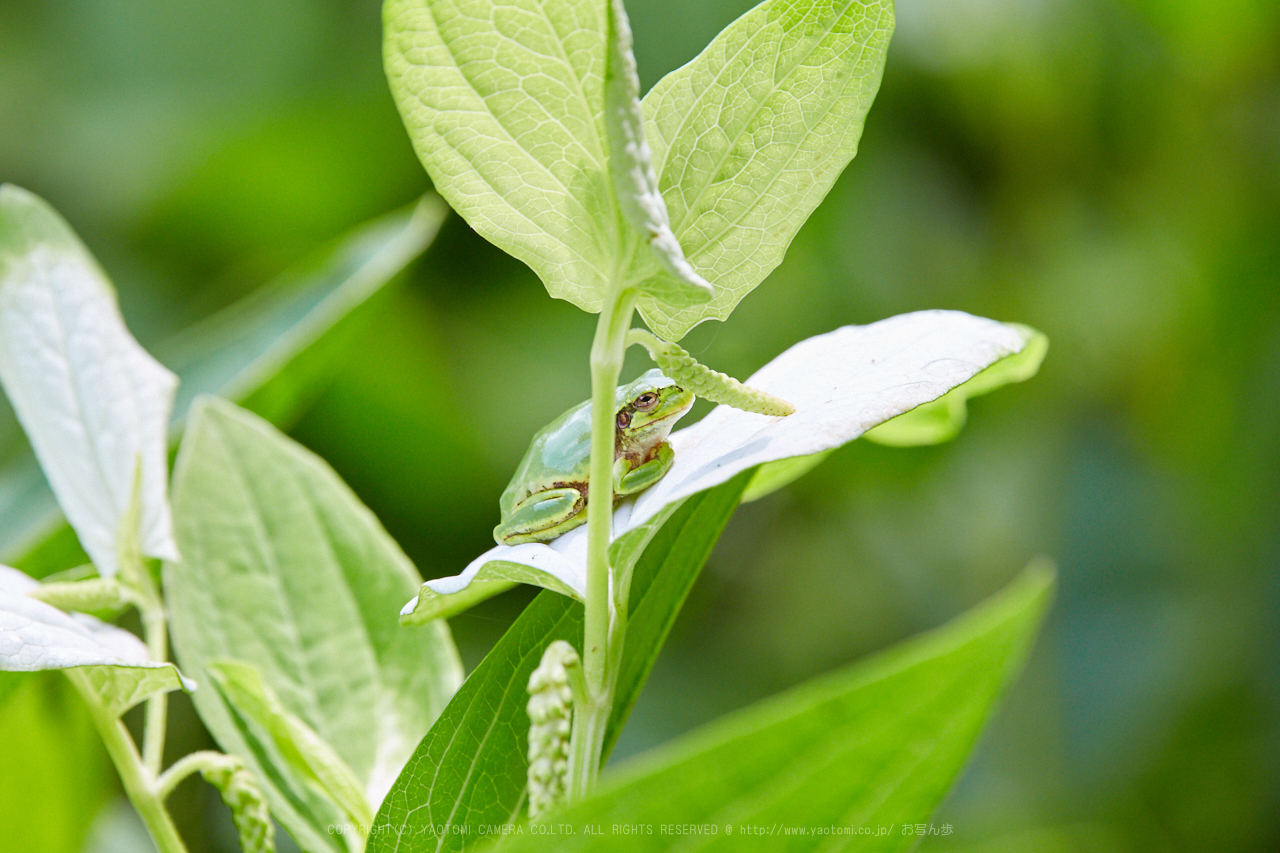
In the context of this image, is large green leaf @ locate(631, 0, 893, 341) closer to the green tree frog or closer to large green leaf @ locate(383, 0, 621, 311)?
large green leaf @ locate(383, 0, 621, 311)

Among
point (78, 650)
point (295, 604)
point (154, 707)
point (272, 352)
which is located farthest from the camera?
point (272, 352)

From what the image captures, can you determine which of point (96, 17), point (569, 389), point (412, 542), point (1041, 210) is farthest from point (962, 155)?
point (96, 17)

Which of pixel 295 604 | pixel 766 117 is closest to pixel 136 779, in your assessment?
pixel 295 604

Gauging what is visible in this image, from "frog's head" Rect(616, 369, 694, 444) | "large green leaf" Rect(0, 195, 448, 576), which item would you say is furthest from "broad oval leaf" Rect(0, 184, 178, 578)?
"frog's head" Rect(616, 369, 694, 444)

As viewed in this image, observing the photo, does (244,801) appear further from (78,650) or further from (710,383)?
(710,383)

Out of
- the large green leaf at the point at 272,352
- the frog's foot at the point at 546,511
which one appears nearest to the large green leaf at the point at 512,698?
the frog's foot at the point at 546,511

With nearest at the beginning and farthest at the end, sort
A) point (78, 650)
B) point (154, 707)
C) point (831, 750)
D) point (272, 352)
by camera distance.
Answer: point (831, 750), point (78, 650), point (154, 707), point (272, 352)

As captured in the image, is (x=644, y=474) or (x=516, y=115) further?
(x=644, y=474)
